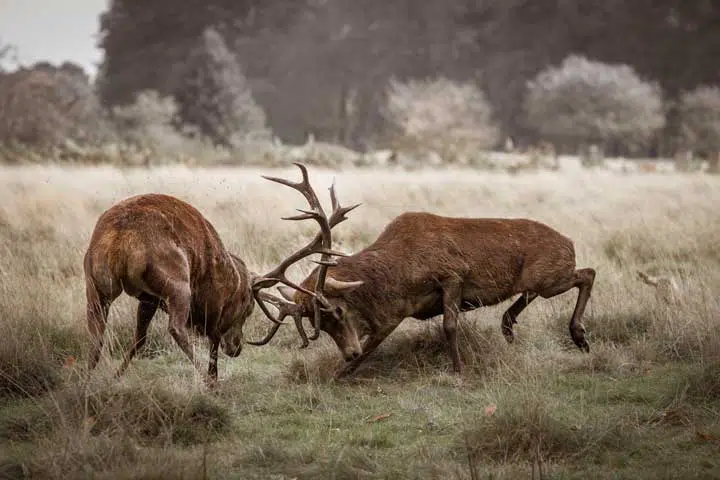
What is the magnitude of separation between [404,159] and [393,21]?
32.5 m

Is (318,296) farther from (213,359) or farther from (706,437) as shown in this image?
(706,437)

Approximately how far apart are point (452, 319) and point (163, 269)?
229 cm

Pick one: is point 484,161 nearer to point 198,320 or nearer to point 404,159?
point 404,159

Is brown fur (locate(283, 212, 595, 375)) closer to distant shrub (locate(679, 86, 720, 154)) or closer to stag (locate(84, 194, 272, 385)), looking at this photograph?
stag (locate(84, 194, 272, 385))

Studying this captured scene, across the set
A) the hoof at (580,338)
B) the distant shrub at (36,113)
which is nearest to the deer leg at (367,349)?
Result: the hoof at (580,338)

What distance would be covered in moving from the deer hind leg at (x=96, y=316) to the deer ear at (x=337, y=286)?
5.23ft

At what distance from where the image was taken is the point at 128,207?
6273 mm

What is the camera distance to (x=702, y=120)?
4750 centimetres

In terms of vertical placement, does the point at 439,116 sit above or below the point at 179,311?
below

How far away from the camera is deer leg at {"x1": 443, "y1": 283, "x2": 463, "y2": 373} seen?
23.9 feet

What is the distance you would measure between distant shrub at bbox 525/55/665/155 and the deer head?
42.0m

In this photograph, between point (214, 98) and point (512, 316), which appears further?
point (214, 98)

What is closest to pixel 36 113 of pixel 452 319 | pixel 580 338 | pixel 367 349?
pixel 367 349

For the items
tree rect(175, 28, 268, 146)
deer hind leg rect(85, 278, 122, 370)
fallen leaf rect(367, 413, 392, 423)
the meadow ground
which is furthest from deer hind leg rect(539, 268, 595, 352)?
tree rect(175, 28, 268, 146)
